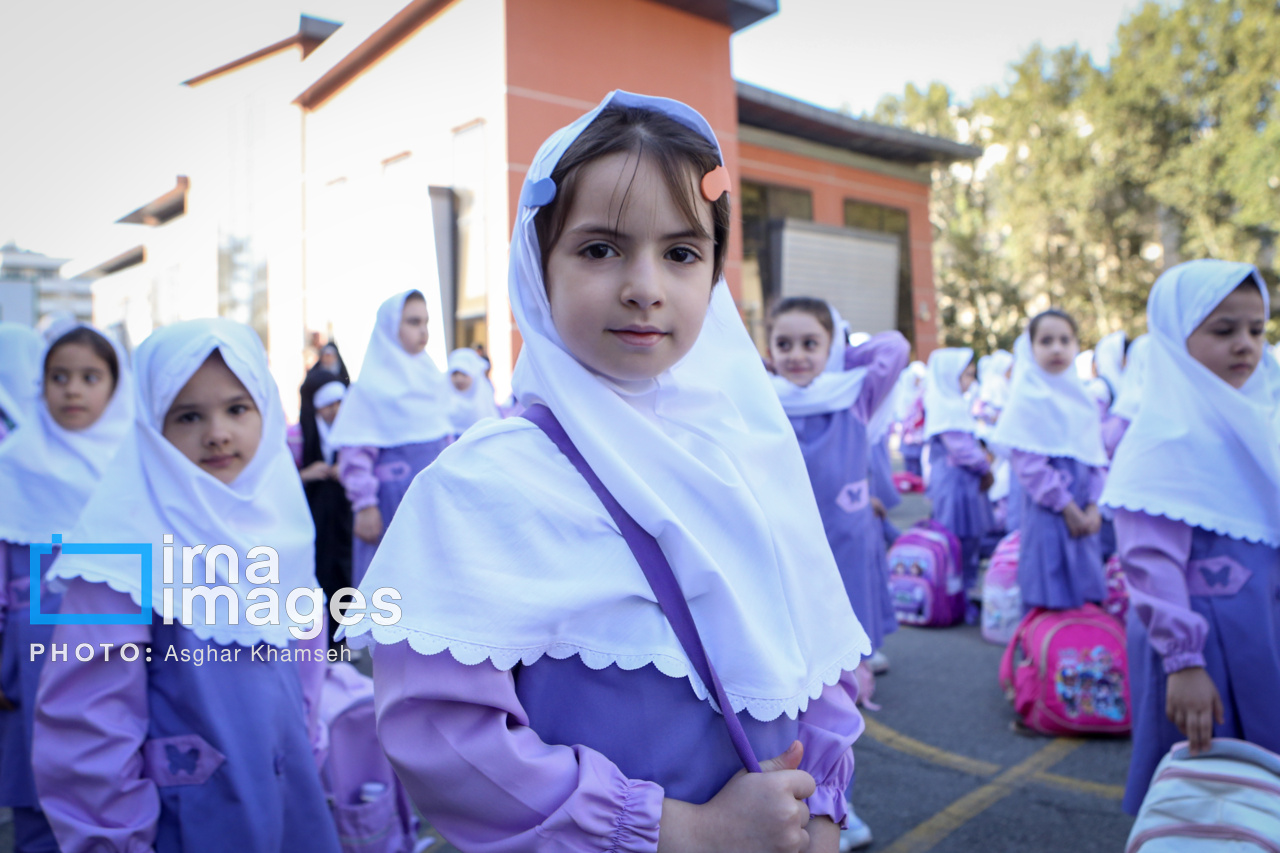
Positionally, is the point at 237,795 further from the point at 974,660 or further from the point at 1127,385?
the point at 1127,385

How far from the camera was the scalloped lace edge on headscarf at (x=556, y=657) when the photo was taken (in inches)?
37.1

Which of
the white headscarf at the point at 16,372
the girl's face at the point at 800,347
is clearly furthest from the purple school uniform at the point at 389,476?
the girl's face at the point at 800,347

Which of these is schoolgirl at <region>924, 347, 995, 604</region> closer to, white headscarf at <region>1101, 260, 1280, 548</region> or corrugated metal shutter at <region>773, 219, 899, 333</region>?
white headscarf at <region>1101, 260, 1280, 548</region>

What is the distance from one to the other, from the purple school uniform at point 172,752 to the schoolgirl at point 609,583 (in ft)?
3.39

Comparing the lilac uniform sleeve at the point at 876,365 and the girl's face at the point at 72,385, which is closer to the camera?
the girl's face at the point at 72,385

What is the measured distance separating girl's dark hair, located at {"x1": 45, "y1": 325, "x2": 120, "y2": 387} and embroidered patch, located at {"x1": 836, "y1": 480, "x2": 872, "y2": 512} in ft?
9.00

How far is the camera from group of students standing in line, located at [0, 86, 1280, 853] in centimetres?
98

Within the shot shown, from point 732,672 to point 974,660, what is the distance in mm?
4189

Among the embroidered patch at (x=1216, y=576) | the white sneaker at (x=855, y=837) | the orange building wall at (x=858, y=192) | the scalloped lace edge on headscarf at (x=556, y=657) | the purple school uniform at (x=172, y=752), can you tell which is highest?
the orange building wall at (x=858, y=192)

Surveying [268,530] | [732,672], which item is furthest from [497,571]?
[268,530]

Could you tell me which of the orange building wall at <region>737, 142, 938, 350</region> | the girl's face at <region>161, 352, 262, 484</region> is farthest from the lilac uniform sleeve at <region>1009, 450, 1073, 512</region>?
the orange building wall at <region>737, 142, 938, 350</region>

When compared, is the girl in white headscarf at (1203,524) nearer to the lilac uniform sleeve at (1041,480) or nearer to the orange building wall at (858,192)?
the lilac uniform sleeve at (1041,480)

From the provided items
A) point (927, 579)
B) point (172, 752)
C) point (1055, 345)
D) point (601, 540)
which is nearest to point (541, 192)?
point (601, 540)

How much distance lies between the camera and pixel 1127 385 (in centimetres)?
513
